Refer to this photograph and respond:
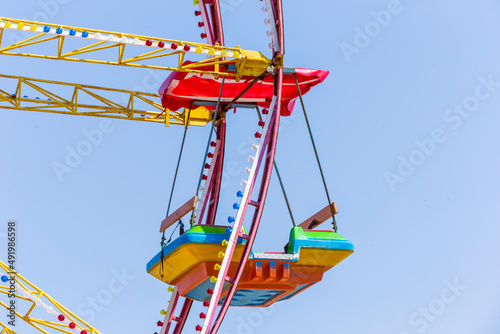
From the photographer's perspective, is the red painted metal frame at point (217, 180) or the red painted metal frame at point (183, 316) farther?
the red painted metal frame at point (217, 180)

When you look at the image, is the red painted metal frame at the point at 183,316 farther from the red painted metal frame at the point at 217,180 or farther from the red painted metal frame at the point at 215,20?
the red painted metal frame at the point at 215,20

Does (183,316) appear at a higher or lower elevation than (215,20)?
lower

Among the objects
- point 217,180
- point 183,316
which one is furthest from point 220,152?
point 183,316

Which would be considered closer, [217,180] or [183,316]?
[183,316]

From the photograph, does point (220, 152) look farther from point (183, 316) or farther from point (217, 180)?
point (183, 316)

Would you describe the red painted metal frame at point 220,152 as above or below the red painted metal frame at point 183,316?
above

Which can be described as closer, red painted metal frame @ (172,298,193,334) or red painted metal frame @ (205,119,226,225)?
red painted metal frame @ (172,298,193,334)

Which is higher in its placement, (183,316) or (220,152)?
(220,152)

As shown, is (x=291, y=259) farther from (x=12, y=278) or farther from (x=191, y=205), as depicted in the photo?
(x=12, y=278)

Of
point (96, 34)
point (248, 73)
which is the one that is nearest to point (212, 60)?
point (248, 73)

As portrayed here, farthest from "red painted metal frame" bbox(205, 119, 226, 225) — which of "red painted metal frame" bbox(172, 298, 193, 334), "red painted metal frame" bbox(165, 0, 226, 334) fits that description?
"red painted metal frame" bbox(172, 298, 193, 334)

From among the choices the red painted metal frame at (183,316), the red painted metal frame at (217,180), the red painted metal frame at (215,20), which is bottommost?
the red painted metal frame at (183,316)

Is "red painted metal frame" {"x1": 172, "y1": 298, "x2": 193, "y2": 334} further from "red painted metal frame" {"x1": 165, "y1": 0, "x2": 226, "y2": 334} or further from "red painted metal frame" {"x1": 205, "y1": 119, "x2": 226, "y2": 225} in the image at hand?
"red painted metal frame" {"x1": 205, "y1": 119, "x2": 226, "y2": 225}

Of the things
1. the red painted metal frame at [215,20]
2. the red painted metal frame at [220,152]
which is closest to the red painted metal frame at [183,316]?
the red painted metal frame at [220,152]
